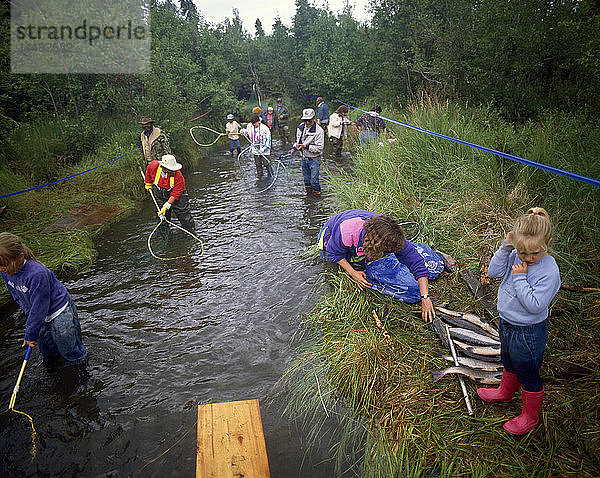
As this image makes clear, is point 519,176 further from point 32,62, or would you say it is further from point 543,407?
point 32,62

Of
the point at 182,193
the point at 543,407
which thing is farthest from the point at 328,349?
the point at 182,193

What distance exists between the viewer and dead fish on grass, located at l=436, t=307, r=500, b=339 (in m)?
3.37

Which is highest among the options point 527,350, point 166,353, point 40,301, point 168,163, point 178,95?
point 178,95

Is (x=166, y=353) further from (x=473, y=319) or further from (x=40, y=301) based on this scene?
(x=473, y=319)

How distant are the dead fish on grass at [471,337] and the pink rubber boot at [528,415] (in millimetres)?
727

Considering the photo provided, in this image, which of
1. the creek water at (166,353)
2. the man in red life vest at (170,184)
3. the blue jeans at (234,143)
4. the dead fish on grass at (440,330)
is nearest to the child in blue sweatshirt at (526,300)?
Result: the dead fish on grass at (440,330)

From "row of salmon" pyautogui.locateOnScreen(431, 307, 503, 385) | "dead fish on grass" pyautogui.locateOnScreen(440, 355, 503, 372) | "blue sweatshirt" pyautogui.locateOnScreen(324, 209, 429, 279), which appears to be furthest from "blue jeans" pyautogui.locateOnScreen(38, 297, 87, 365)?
"dead fish on grass" pyautogui.locateOnScreen(440, 355, 503, 372)

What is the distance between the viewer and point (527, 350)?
7.86 ft

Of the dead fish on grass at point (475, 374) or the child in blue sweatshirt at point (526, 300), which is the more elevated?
the child in blue sweatshirt at point (526, 300)

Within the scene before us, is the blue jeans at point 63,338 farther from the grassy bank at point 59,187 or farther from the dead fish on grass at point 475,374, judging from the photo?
the dead fish on grass at point 475,374

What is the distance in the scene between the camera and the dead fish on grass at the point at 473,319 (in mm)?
3369

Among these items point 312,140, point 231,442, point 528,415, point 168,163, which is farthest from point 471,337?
point 312,140

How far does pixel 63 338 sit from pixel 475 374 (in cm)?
363

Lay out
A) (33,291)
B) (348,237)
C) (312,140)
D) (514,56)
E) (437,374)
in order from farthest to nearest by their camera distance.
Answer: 1. (514,56)
2. (312,140)
3. (348,237)
4. (33,291)
5. (437,374)
